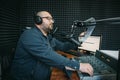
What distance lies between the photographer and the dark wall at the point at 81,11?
3.12 metres

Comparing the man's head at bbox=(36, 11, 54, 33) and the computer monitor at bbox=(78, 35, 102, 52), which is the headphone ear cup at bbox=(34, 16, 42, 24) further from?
the computer monitor at bbox=(78, 35, 102, 52)

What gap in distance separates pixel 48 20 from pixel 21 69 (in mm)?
546

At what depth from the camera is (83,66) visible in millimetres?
1413

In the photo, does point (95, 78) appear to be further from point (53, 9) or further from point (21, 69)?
point (53, 9)

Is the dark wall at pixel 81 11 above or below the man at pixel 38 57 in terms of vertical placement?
above

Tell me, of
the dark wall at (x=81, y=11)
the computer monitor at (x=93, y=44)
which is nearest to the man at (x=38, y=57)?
the computer monitor at (x=93, y=44)

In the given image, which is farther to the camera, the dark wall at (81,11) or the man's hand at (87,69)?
the dark wall at (81,11)

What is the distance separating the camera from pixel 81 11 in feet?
10.3

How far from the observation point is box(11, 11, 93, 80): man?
5.04ft

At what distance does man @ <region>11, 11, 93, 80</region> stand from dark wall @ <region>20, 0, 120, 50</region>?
1.15 meters

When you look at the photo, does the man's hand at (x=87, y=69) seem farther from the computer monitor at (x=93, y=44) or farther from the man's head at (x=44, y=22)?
the computer monitor at (x=93, y=44)

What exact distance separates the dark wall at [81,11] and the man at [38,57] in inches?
45.3

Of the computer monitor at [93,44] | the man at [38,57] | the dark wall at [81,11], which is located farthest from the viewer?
the dark wall at [81,11]

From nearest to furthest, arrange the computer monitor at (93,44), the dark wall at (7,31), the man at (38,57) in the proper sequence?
the man at (38,57)
the dark wall at (7,31)
the computer monitor at (93,44)
